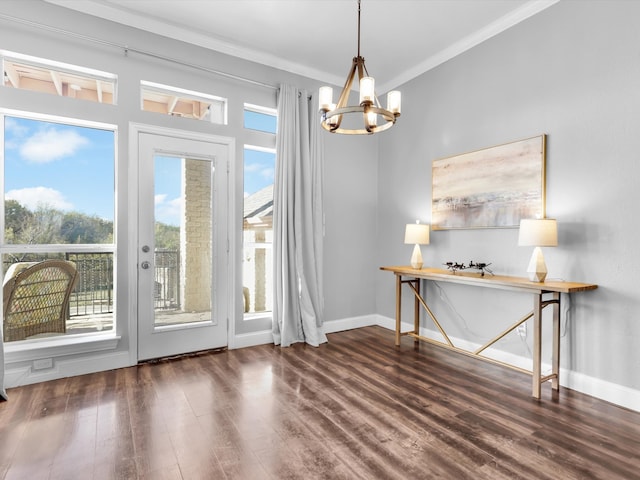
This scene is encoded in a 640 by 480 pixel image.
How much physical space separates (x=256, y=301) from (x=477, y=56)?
3455 mm

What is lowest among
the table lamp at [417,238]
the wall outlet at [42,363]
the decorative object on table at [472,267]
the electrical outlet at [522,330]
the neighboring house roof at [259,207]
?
the wall outlet at [42,363]

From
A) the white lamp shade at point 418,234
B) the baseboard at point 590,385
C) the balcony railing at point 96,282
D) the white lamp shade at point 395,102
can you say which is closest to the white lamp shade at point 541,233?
the baseboard at point 590,385

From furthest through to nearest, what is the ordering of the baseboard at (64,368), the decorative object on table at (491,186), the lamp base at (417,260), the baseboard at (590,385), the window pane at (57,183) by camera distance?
1. the lamp base at (417,260)
2. the decorative object on table at (491,186)
3. the window pane at (57,183)
4. the baseboard at (64,368)
5. the baseboard at (590,385)

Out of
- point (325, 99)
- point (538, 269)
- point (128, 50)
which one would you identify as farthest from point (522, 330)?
point (128, 50)

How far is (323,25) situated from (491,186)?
222 cm

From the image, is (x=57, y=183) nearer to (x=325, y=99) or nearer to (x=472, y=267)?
(x=325, y=99)

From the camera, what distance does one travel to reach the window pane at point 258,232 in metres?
3.92

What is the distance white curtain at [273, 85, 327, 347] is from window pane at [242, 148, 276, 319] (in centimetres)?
17

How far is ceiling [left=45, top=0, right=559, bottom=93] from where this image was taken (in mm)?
3047

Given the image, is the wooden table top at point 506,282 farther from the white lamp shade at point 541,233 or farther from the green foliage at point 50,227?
the green foliage at point 50,227

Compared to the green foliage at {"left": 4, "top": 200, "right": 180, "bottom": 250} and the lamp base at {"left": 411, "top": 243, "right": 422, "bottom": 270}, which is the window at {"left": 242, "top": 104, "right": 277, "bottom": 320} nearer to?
the green foliage at {"left": 4, "top": 200, "right": 180, "bottom": 250}

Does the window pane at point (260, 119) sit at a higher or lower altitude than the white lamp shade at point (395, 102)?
higher

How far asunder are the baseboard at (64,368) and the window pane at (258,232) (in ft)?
4.22

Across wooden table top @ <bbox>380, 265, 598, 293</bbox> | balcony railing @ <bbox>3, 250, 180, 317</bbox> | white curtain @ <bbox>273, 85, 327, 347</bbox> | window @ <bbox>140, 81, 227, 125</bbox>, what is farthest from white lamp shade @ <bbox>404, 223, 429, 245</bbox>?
balcony railing @ <bbox>3, 250, 180, 317</bbox>
